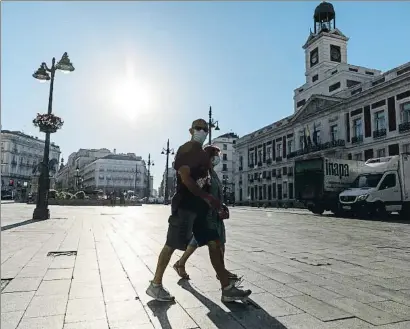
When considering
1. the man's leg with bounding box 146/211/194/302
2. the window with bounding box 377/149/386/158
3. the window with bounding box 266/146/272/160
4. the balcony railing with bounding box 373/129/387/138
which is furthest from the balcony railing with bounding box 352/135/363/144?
the man's leg with bounding box 146/211/194/302

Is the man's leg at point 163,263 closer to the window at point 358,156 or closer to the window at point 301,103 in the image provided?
the window at point 358,156

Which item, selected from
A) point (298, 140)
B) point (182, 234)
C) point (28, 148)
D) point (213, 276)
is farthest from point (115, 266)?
point (28, 148)

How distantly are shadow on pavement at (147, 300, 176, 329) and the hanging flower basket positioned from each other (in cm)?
1179

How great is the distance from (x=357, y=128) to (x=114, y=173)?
93.6m

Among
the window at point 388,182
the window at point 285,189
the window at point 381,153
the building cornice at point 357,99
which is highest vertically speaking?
the building cornice at point 357,99

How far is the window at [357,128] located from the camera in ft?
114

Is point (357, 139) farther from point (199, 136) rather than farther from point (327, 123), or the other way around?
point (199, 136)

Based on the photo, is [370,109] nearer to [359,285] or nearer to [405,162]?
[405,162]

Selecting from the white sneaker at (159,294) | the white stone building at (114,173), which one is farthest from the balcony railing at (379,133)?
the white stone building at (114,173)

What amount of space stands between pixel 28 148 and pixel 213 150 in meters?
105

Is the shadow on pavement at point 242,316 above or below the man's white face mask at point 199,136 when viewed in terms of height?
below

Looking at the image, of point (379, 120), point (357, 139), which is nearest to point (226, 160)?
point (357, 139)

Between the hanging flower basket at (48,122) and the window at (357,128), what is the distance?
29.6 m

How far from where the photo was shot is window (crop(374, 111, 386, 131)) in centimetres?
3197
